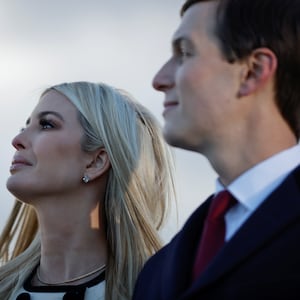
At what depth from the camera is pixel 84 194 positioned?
4.42 metres

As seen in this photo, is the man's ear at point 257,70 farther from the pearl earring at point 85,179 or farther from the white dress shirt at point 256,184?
the pearl earring at point 85,179

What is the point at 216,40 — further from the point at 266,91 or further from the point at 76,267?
the point at 76,267

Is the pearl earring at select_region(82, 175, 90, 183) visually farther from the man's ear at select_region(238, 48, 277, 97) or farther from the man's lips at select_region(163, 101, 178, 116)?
the man's ear at select_region(238, 48, 277, 97)

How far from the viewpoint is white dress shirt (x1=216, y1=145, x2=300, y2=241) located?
2463 millimetres

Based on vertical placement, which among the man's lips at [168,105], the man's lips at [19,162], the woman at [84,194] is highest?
the man's lips at [168,105]

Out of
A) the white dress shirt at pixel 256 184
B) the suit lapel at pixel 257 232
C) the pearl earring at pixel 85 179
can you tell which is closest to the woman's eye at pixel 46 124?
the pearl earring at pixel 85 179

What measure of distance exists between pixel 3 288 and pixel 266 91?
2.52 metres

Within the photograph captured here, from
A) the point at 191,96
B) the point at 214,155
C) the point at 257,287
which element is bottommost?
the point at 257,287

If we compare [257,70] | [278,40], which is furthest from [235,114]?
[278,40]

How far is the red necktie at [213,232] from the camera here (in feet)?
8.16

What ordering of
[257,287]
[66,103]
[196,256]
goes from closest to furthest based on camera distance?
1. [257,287]
2. [196,256]
3. [66,103]

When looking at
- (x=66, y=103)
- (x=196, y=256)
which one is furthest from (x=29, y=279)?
(x=196, y=256)

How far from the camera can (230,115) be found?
102 inches

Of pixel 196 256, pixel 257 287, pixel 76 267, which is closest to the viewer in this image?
pixel 257 287
